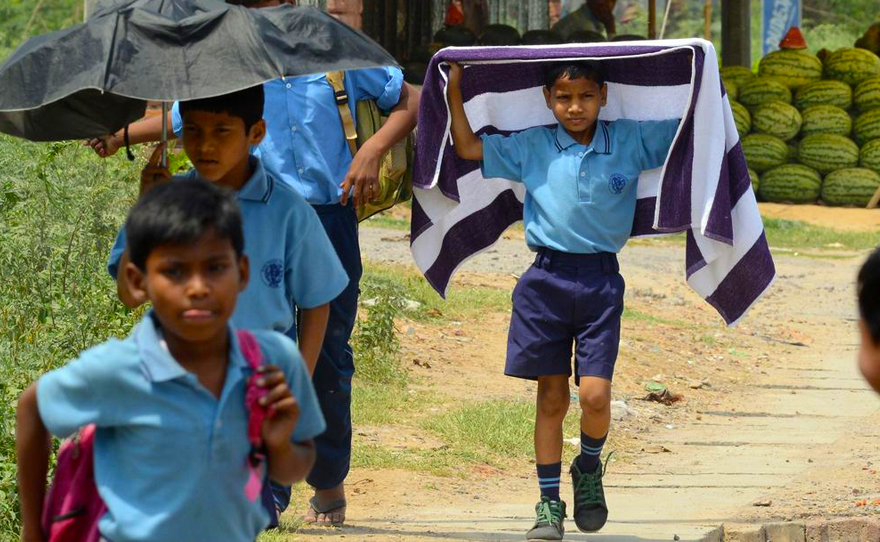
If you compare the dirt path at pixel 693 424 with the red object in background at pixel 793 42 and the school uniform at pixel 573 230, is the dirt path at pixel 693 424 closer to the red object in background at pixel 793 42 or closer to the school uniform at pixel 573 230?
the school uniform at pixel 573 230

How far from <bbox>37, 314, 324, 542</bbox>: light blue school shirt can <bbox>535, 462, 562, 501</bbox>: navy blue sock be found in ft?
8.79

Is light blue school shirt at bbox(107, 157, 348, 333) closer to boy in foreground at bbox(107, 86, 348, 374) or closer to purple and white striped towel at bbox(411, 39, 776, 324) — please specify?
boy in foreground at bbox(107, 86, 348, 374)

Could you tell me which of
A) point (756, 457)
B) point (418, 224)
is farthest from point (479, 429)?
point (418, 224)

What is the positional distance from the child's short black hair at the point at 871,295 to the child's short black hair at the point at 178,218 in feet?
4.09

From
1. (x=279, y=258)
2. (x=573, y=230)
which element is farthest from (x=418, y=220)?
(x=279, y=258)

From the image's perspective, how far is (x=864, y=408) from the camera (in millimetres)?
8703

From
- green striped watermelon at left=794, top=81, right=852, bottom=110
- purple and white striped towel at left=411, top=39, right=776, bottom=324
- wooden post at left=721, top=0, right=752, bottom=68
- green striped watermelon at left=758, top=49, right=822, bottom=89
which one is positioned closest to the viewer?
purple and white striped towel at left=411, top=39, right=776, bottom=324

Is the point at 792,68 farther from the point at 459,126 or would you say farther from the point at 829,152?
the point at 459,126

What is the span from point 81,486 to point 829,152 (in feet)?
53.7

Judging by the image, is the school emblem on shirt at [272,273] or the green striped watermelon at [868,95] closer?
the school emblem on shirt at [272,273]

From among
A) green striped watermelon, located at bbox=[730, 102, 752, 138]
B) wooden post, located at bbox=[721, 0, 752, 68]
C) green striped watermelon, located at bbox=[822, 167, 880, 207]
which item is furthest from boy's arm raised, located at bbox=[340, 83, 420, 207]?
wooden post, located at bbox=[721, 0, 752, 68]

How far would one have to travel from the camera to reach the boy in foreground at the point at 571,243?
5328 millimetres

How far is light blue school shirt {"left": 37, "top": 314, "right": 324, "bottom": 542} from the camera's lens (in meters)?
2.77

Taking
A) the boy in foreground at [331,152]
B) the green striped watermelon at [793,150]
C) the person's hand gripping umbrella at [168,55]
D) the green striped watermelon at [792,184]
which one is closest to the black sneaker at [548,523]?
the boy in foreground at [331,152]
